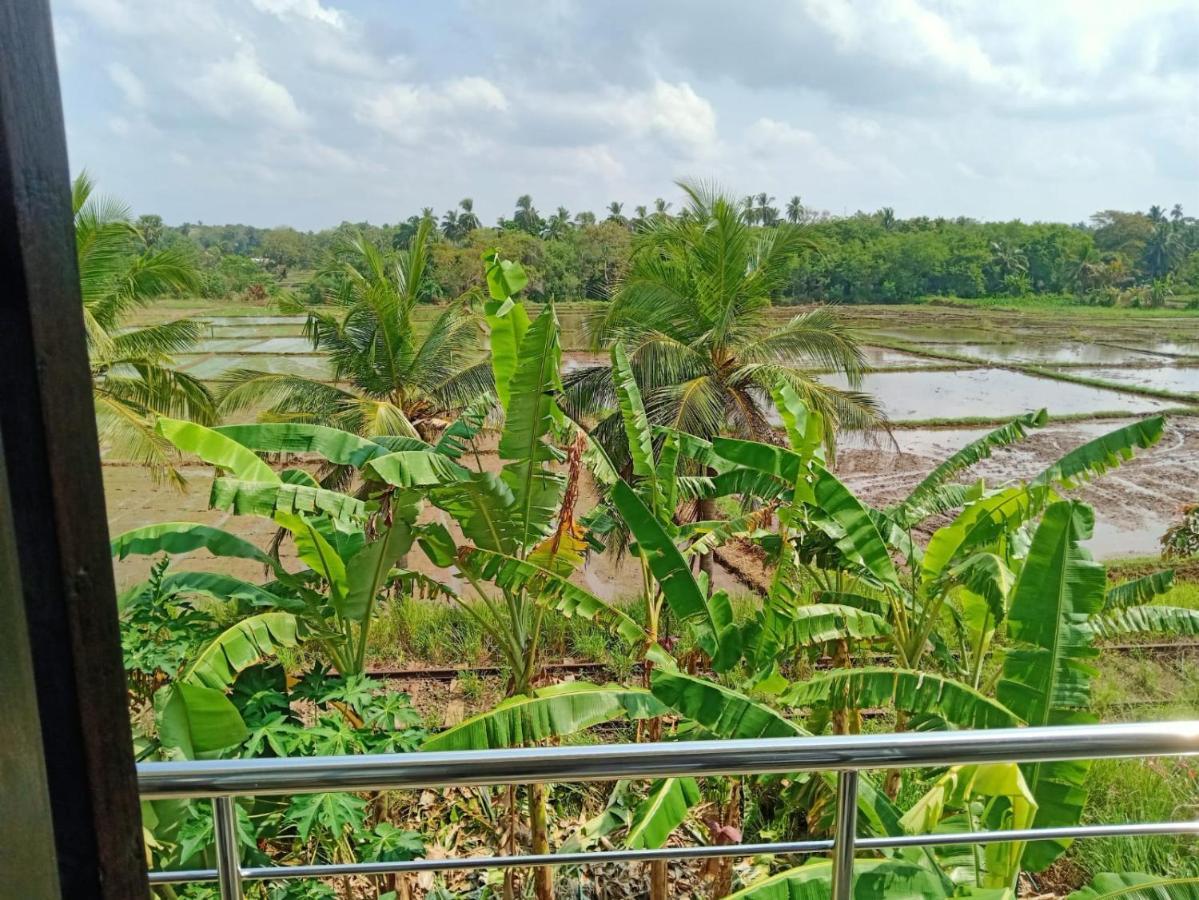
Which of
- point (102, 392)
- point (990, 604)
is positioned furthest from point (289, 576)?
point (102, 392)

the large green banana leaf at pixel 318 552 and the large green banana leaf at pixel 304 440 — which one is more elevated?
the large green banana leaf at pixel 304 440

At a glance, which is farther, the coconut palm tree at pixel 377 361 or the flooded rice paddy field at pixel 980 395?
the flooded rice paddy field at pixel 980 395

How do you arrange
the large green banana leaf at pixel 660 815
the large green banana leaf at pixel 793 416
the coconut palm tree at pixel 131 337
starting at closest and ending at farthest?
the large green banana leaf at pixel 660 815, the large green banana leaf at pixel 793 416, the coconut palm tree at pixel 131 337

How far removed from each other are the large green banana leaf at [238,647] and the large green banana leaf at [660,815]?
6.67 ft

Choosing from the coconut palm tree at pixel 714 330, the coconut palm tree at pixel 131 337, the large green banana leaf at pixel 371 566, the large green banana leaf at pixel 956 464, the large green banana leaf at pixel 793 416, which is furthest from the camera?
the coconut palm tree at pixel 714 330

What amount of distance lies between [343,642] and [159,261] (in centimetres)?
759

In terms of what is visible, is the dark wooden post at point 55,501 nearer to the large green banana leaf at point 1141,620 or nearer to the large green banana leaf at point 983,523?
the large green banana leaf at point 983,523

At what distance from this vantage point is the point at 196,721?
2982mm

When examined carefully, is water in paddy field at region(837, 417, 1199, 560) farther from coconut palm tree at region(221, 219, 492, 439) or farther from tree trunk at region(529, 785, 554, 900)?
tree trunk at region(529, 785, 554, 900)

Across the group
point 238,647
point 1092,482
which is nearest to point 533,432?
point 238,647

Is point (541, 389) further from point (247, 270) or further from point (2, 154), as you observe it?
point (247, 270)

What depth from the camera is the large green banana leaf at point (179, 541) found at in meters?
4.67

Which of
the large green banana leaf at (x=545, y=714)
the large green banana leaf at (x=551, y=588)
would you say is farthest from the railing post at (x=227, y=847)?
the large green banana leaf at (x=551, y=588)

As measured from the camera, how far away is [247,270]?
18.4 meters
